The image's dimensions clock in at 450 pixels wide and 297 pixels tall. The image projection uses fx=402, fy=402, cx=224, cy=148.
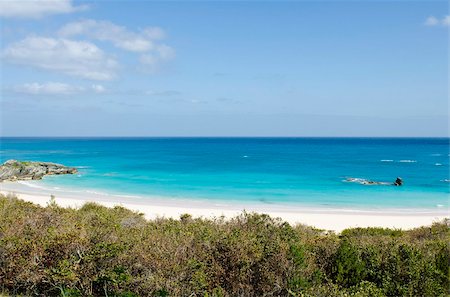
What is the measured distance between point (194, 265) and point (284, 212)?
68.1 feet

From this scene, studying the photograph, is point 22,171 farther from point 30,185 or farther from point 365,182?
point 365,182

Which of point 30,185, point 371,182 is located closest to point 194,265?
point 30,185

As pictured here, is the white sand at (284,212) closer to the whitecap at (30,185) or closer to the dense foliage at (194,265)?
the whitecap at (30,185)

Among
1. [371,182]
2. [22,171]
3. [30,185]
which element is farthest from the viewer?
[22,171]

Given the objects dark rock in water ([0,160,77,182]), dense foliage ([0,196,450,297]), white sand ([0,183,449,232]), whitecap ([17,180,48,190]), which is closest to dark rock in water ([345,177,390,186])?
white sand ([0,183,449,232])

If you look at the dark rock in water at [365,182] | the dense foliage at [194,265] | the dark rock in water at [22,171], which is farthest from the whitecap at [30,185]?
the dense foliage at [194,265]

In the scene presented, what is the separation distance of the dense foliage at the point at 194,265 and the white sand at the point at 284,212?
44.8ft

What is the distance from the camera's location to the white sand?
2338 centimetres

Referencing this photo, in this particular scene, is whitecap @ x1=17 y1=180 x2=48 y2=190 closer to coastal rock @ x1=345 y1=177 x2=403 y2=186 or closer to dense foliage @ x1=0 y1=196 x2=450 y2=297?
coastal rock @ x1=345 y1=177 x2=403 y2=186

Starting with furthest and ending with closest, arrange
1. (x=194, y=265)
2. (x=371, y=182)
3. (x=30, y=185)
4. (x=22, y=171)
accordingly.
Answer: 1. (x=22, y=171)
2. (x=371, y=182)
3. (x=30, y=185)
4. (x=194, y=265)

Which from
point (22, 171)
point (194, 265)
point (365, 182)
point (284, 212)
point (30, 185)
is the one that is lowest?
point (30, 185)

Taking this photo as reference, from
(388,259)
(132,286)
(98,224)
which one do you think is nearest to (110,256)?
(132,286)

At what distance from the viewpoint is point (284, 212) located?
2667 centimetres

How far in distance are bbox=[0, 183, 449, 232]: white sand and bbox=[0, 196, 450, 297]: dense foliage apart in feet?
44.8
